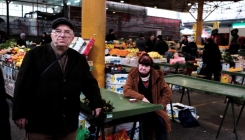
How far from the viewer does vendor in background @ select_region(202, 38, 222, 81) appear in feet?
27.8

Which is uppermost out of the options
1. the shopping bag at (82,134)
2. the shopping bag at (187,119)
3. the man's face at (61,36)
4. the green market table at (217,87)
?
the man's face at (61,36)

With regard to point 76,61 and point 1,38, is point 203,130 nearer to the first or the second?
point 76,61

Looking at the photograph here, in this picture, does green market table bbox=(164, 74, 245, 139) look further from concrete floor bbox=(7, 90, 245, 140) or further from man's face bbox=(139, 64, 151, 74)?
man's face bbox=(139, 64, 151, 74)

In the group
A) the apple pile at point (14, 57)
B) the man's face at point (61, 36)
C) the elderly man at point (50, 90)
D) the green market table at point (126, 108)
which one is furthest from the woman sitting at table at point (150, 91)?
the apple pile at point (14, 57)

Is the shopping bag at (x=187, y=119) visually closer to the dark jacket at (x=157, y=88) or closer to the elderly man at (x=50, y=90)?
the dark jacket at (x=157, y=88)

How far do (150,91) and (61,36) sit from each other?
1851mm

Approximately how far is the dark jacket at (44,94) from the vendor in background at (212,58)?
23.6 ft

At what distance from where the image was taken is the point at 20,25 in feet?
59.4

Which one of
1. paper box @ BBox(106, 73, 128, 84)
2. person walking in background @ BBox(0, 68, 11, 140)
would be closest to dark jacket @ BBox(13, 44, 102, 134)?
person walking in background @ BBox(0, 68, 11, 140)

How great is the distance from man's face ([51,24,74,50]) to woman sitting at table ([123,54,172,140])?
1.50 metres

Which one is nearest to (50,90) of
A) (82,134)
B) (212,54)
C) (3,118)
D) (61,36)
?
(61,36)

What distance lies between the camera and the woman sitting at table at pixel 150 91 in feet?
11.6

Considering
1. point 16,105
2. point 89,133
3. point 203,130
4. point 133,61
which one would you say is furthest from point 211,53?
point 16,105

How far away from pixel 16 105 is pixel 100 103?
2.61ft
